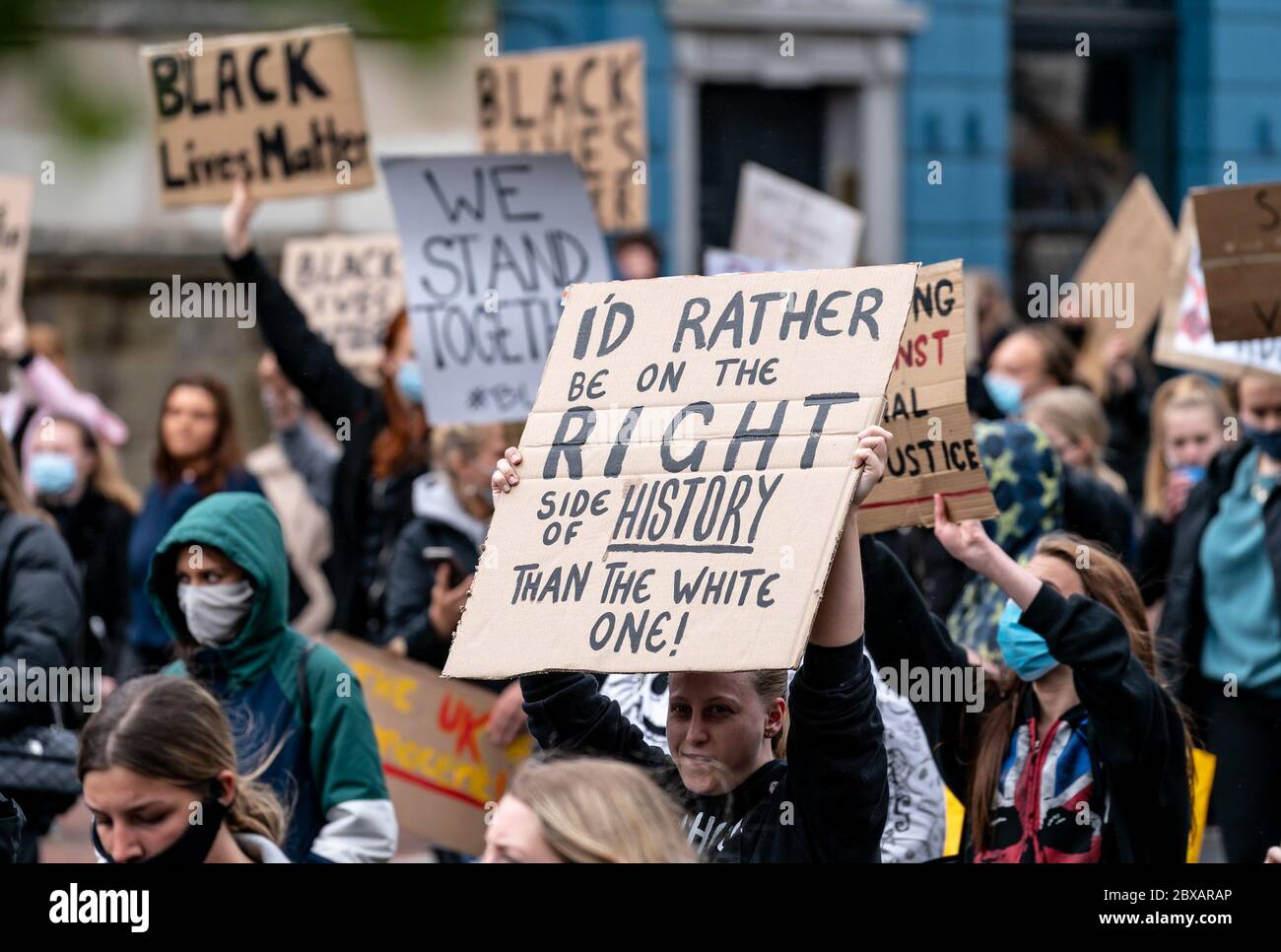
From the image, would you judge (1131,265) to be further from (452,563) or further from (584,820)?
(584,820)

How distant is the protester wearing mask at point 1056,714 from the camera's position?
11.3 ft

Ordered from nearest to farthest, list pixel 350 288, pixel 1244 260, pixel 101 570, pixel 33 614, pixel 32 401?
pixel 33 614
pixel 1244 260
pixel 101 570
pixel 32 401
pixel 350 288

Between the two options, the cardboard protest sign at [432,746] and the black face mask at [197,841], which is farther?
the cardboard protest sign at [432,746]

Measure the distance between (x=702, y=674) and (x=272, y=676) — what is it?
121 centimetres

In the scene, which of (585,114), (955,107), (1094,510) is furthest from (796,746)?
(955,107)

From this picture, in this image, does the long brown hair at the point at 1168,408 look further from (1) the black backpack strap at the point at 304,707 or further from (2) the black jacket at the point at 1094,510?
(1) the black backpack strap at the point at 304,707

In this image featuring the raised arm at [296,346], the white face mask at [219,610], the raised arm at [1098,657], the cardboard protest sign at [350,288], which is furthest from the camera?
the cardboard protest sign at [350,288]

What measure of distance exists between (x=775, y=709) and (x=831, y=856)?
1.20ft

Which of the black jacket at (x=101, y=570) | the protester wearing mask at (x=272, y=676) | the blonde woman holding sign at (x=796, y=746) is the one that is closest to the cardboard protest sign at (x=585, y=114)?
the black jacket at (x=101, y=570)

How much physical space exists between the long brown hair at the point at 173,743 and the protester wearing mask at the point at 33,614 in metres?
1.33

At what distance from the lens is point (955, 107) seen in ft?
49.7

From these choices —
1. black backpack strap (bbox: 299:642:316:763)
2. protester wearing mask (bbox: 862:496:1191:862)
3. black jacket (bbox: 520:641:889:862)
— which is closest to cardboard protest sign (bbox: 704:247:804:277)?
protester wearing mask (bbox: 862:496:1191:862)

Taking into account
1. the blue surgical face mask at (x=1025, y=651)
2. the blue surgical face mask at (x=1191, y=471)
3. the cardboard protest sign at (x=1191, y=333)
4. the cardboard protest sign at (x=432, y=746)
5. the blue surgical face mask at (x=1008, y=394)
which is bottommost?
the cardboard protest sign at (x=432, y=746)

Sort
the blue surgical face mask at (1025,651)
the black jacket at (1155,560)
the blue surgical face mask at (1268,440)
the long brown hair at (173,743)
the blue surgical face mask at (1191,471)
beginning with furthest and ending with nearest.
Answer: the blue surgical face mask at (1191,471)
the black jacket at (1155,560)
the blue surgical face mask at (1268,440)
the blue surgical face mask at (1025,651)
the long brown hair at (173,743)
